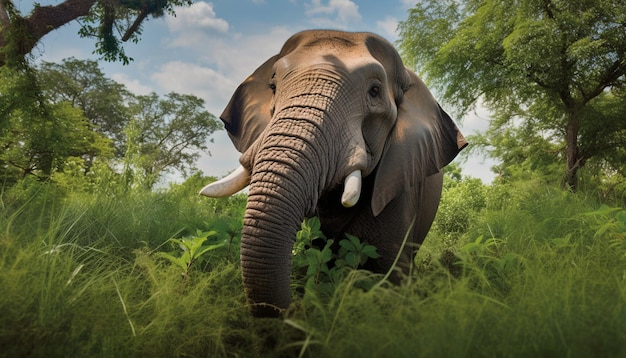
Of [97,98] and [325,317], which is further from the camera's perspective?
[97,98]

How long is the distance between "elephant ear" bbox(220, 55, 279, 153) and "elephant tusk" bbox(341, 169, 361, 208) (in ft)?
3.84

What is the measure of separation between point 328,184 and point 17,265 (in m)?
1.78

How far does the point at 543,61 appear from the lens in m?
14.3

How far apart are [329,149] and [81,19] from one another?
418 inches

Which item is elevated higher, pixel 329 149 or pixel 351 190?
pixel 329 149

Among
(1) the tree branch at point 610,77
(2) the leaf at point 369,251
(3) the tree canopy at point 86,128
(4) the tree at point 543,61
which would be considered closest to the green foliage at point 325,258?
(2) the leaf at point 369,251

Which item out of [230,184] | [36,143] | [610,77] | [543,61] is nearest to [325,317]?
[230,184]

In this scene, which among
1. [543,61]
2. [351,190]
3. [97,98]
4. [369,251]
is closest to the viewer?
[351,190]

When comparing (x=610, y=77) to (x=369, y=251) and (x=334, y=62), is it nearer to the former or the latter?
(x=334, y=62)

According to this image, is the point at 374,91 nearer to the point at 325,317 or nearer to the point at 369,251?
the point at 369,251

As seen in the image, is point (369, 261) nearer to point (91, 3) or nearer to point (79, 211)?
point (79, 211)

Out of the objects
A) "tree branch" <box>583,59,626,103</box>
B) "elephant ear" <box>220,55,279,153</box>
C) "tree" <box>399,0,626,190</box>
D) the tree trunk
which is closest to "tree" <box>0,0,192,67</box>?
the tree trunk

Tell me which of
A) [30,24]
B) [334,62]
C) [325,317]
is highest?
[30,24]

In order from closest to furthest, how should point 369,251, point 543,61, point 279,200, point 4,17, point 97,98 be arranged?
point 279,200, point 369,251, point 4,17, point 543,61, point 97,98
